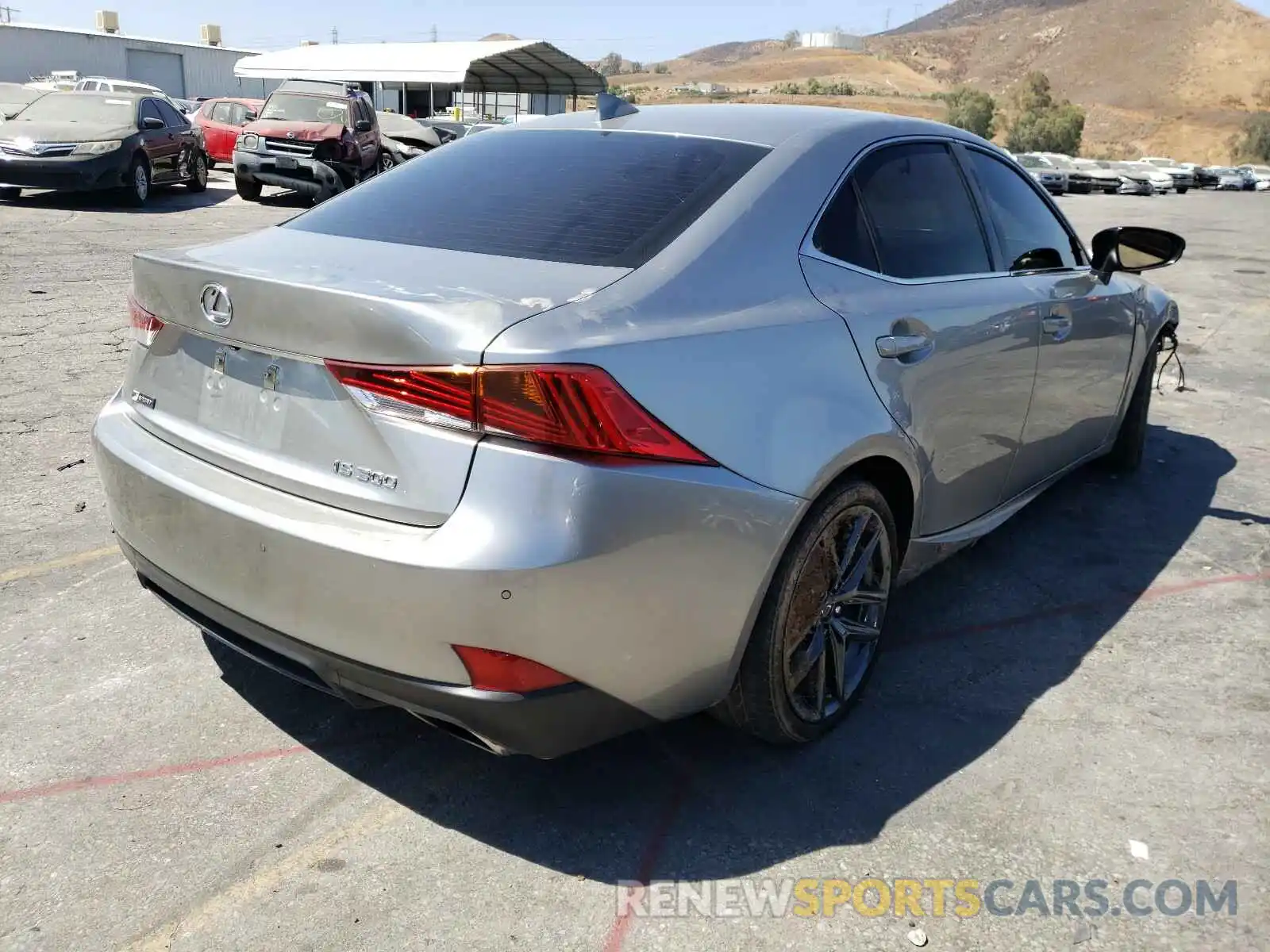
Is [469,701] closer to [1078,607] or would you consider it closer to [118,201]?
[1078,607]

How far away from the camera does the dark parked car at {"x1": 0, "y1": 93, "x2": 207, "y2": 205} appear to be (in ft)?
45.5

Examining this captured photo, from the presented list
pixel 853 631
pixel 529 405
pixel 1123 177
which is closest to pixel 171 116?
pixel 853 631

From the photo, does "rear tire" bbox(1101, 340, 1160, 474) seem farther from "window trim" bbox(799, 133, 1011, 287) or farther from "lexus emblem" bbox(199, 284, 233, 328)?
"lexus emblem" bbox(199, 284, 233, 328)

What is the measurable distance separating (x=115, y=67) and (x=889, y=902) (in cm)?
6446

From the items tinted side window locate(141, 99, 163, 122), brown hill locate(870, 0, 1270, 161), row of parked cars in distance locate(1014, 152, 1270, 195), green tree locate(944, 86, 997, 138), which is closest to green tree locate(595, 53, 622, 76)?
brown hill locate(870, 0, 1270, 161)

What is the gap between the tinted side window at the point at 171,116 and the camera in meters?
16.1

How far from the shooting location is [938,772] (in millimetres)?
2979

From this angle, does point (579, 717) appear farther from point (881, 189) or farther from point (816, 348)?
point (881, 189)

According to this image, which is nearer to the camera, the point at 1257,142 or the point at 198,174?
the point at 198,174

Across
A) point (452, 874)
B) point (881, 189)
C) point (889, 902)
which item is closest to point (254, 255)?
point (452, 874)

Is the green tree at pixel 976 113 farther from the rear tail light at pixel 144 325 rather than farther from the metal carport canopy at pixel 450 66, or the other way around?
the rear tail light at pixel 144 325

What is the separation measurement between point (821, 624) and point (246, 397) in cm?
157

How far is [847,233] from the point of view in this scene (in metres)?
3.09

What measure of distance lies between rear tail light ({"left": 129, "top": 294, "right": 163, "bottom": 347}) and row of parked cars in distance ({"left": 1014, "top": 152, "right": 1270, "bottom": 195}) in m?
33.3
